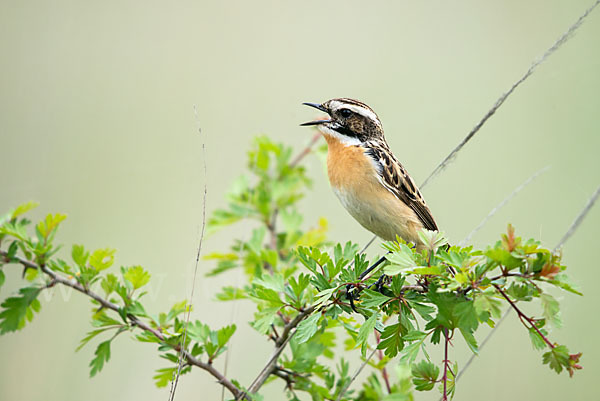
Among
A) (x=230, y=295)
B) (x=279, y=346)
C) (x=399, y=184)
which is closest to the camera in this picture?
(x=279, y=346)

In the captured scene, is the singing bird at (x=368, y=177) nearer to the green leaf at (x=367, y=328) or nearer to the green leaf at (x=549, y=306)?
the green leaf at (x=367, y=328)

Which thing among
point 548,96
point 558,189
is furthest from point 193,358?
point 548,96

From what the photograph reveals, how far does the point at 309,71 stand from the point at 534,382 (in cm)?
438

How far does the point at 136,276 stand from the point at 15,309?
489mm

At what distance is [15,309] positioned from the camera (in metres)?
2.20

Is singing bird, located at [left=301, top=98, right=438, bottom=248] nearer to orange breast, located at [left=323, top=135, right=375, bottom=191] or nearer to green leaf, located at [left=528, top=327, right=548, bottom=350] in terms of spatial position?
orange breast, located at [left=323, top=135, right=375, bottom=191]

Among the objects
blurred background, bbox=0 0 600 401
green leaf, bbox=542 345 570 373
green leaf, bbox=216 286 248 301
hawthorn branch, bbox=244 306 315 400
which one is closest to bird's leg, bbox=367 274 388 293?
hawthorn branch, bbox=244 306 315 400

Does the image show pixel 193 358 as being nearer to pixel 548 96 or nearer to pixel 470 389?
pixel 470 389

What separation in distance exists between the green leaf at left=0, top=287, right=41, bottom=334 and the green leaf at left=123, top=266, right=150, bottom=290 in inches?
14.4

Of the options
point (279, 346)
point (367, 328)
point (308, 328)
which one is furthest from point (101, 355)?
point (367, 328)

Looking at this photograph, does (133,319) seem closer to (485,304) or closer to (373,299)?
(373,299)

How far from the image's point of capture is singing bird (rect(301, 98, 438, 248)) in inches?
110

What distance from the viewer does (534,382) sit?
13.3 feet

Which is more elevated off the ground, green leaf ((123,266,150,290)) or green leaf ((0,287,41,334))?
green leaf ((123,266,150,290))
